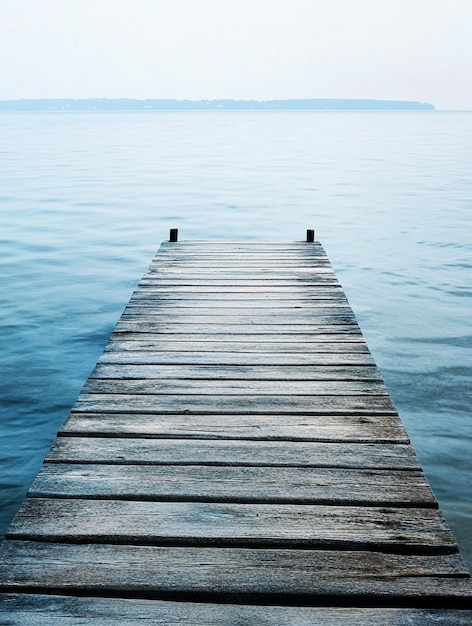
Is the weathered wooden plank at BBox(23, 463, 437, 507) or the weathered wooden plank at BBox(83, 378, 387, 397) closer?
the weathered wooden plank at BBox(23, 463, 437, 507)

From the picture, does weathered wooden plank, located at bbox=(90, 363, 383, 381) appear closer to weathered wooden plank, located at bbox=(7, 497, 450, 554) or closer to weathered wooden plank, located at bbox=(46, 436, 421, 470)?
weathered wooden plank, located at bbox=(46, 436, 421, 470)

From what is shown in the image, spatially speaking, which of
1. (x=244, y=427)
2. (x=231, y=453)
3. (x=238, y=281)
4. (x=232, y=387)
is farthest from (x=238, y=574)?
(x=238, y=281)

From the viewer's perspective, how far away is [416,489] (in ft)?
10.1

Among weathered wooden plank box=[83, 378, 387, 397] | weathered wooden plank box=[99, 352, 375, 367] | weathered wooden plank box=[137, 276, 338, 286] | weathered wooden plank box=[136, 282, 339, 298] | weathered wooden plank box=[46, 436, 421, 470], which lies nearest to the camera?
weathered wooden plank box=[46, 436, 421, 470]

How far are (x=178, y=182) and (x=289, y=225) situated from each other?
8.90 metres

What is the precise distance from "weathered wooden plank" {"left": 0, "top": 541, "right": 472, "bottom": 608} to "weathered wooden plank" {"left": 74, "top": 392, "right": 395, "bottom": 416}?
4.25 feet

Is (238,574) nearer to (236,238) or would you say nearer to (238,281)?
(238,281)

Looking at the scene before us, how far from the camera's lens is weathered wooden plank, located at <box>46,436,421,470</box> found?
10.9 ft

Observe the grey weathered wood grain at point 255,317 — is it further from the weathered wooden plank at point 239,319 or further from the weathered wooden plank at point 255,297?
the weathered wooden plank at point 255,297

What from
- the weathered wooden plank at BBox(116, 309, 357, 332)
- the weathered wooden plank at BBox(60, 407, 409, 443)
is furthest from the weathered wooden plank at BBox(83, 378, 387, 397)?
the weathered wooden plank at BBox(116, 309, 357, 332)

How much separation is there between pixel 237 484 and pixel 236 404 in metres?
0.94

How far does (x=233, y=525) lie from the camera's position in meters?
2.79

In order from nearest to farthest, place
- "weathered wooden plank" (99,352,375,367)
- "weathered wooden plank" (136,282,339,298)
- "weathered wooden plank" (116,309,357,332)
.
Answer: "weathered wooden plank" (99,352,375,367) → "weathered wooden plank" (116,309,357,332) → "weathered wooden plank" (136,282,339,298)

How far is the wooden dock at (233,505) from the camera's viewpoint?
239cm
